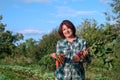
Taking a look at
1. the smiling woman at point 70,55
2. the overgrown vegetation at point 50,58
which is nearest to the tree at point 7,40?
the overgrown vegetation at point 50,58

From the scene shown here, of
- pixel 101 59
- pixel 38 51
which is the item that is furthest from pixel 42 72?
pixel 38 51

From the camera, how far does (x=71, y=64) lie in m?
5.76

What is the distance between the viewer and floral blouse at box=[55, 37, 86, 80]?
5781 millimetres

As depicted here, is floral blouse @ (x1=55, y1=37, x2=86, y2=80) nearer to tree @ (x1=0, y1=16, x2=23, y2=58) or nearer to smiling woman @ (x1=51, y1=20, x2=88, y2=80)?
smiling woman @ (x1=51, y1=20, x2=88, y2=80)

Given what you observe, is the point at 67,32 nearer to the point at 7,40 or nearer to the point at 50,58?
the point at 50,58

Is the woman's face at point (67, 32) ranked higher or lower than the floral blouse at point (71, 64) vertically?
higher

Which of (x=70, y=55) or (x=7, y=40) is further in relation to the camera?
(x=7, y=40)

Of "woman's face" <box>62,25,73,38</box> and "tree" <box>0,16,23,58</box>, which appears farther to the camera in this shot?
"tree" <box>0,16,23,58</box>

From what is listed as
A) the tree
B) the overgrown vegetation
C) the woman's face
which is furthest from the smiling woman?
the tree

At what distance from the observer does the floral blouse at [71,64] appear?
5.78m

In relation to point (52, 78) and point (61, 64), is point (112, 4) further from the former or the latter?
point (61, 64)

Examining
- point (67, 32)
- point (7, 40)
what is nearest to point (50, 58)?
point (67, 32)

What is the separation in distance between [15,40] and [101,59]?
84.1ft

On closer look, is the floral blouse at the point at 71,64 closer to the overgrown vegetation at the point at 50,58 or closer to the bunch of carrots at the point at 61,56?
the bunch of carrots at the point at 61,56
